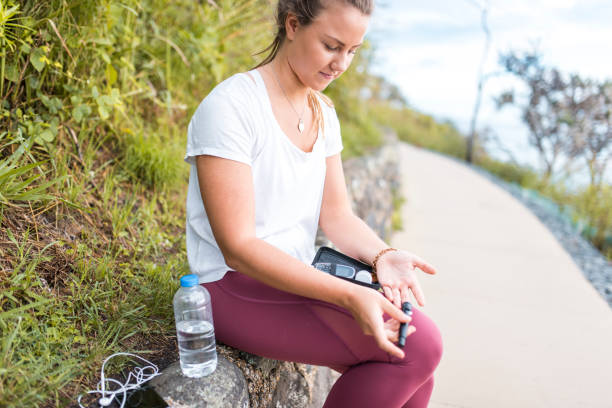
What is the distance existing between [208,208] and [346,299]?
0.46 meters

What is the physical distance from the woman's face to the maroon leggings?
0.68 meters

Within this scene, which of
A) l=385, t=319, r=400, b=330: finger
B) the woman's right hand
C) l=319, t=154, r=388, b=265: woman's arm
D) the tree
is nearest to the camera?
the woman's right hand

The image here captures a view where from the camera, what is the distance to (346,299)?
4.13 ft

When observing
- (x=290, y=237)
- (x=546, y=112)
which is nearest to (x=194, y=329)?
(x=290, y=237)

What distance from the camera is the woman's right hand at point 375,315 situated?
1.21 meters

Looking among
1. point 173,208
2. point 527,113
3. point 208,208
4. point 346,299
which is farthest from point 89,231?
point 527,113

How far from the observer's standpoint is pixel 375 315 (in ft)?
3.98

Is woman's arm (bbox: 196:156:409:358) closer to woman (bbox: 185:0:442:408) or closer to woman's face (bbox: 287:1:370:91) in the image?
woman (bbox: 185:0:442:408)

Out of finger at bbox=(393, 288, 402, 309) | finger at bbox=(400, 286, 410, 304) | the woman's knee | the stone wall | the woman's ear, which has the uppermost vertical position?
the woman's ear

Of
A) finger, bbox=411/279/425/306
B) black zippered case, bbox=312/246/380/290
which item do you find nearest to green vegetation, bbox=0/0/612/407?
black zippered case, bbox=312/246/380/290

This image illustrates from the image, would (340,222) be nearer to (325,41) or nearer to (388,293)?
(388,293)

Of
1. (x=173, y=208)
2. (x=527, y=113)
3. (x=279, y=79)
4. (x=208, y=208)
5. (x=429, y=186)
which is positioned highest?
(x=279, y=79)

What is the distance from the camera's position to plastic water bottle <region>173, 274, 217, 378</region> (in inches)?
52.6

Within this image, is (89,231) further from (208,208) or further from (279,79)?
(279,79)
